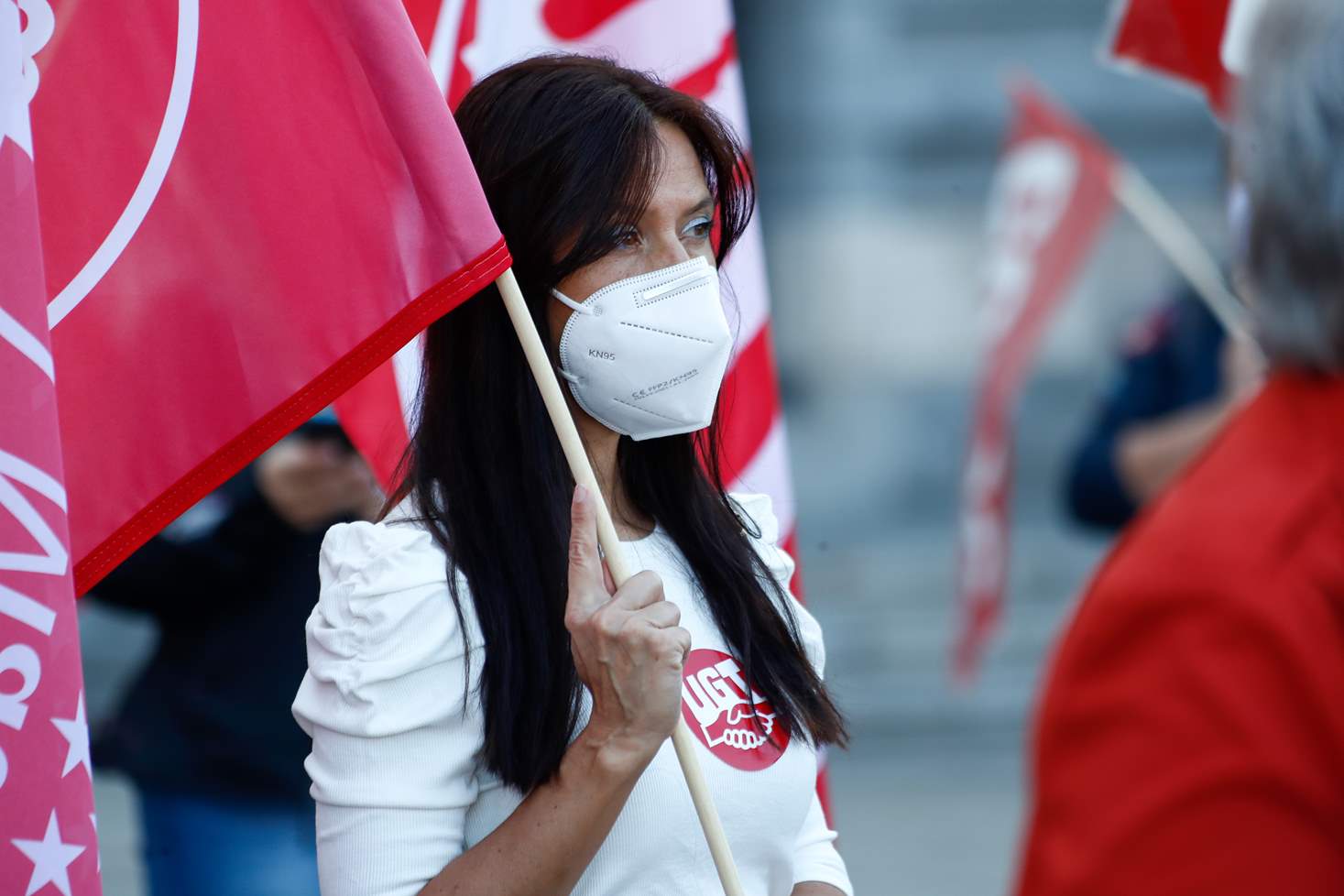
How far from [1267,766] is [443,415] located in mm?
1184

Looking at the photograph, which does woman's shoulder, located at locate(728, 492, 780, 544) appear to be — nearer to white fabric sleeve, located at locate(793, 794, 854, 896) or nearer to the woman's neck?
the woman's neck

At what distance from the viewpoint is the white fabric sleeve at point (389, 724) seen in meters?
1.77

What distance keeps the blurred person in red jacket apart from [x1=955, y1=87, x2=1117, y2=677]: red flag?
152 inches

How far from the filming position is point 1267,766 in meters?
1.05

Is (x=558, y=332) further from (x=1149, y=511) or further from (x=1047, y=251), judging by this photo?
(x=1047, y=251)

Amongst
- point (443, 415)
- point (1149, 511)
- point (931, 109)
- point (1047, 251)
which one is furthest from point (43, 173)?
point (931, 109)

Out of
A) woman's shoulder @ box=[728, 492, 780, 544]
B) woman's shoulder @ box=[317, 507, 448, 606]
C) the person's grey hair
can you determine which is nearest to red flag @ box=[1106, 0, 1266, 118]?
woman's shoulder @ box=[728, 492, 780, 544]

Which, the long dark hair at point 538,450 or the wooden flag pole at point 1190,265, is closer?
the long dark hair at point 538,450

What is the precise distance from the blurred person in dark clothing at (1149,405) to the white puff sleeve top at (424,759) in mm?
Result: 1616

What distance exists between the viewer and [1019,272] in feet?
18.7

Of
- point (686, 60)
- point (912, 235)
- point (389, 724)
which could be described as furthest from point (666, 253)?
point (912, 235)

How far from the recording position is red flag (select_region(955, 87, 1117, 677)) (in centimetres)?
514

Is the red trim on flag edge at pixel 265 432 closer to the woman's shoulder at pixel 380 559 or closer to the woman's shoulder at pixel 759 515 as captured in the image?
the woman's shoulder at pixel 380 559

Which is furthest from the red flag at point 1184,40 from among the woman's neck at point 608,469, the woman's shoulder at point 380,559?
the woman's shoulder at point 380,559
